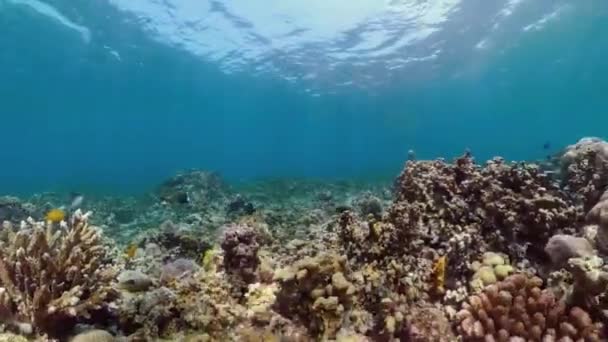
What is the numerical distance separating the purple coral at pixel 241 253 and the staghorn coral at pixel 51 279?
5.06ft

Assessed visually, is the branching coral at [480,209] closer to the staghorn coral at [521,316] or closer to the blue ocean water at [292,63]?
the staghorn coral at [521,316]

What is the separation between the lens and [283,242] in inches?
368

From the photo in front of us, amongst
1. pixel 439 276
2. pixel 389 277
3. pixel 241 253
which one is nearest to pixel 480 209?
pixel 439 276

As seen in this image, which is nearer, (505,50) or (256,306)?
(256,306)

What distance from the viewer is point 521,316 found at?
14.8ft

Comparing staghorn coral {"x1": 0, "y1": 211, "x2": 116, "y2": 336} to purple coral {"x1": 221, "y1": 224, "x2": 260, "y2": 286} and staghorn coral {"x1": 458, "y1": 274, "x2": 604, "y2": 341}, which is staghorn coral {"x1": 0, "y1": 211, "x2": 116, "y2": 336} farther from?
staghorn coral {"x1": 458, "y1": 274, "x2": 604, "y2": 341}

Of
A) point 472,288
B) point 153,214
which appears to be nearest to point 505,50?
point 153,214

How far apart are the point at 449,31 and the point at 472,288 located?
1267 inches

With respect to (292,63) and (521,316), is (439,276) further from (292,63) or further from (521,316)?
(292,63)

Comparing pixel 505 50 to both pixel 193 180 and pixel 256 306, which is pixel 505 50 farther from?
pixel 256 306

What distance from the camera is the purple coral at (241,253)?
242 inches

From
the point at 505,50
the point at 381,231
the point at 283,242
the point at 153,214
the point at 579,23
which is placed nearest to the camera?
the point at 381,231

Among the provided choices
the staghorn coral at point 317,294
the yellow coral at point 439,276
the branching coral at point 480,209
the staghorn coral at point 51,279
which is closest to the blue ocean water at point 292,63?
the branching coral at point 480,209

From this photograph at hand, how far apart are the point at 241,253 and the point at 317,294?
172 centimetres
